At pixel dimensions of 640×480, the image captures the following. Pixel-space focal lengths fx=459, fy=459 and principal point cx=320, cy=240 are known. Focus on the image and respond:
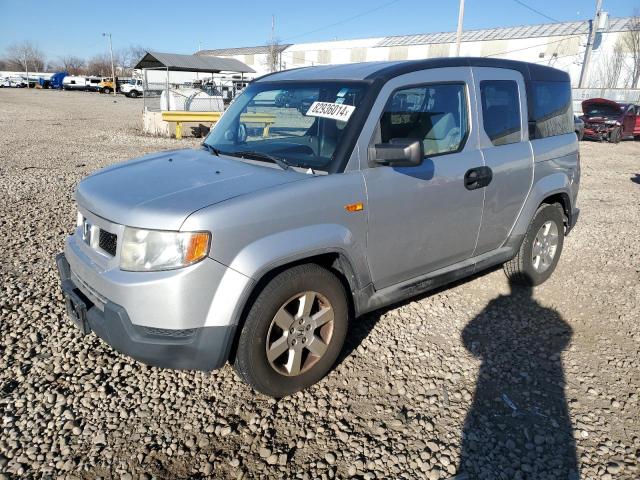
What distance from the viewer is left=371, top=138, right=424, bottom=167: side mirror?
272cm

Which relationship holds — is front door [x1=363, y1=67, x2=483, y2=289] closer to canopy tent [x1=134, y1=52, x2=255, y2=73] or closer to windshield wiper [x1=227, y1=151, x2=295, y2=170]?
windshield wiper [x1=227, y1=151, x2=295, y2=170]

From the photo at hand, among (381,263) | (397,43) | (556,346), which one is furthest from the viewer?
(397,43)

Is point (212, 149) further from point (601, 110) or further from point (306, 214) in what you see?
point (601, 110)

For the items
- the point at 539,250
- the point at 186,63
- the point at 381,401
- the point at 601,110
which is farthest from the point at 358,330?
the point at 186,63

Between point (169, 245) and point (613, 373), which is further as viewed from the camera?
point (613, 373)

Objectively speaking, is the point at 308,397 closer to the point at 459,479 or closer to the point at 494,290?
the point at 459,479

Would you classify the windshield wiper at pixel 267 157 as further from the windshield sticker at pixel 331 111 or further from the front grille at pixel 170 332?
the front grille at pixel 170 332

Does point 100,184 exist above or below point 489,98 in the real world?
below

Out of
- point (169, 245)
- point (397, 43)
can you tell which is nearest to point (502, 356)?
point (169, 245)

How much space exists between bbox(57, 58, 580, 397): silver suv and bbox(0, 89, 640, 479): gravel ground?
1.29ft

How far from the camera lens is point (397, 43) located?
6356cm

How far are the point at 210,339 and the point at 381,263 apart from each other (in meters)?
1.24

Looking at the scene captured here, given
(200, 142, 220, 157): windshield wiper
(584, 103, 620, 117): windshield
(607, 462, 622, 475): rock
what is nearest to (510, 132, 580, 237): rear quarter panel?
(607, 462, 622, 475): rock

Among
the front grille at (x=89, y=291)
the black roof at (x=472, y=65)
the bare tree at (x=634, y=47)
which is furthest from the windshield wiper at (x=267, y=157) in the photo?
the bare tree at (x=634, y=47)
